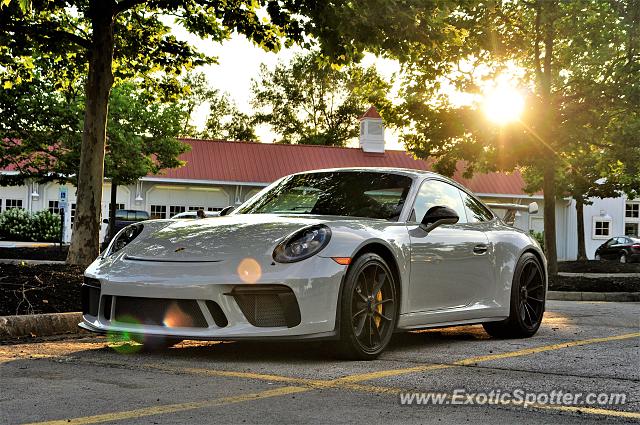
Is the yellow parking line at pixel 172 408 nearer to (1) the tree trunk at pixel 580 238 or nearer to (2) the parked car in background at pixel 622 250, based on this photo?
(1) the tree trunk at pixel 580 238

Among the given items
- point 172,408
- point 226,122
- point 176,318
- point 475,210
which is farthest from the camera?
point 226,122

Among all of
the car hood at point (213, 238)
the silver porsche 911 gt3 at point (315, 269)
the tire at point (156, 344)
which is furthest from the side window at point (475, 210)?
the tire at point (156, 344)

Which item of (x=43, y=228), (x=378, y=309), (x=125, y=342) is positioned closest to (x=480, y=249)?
(x=378, y=309)

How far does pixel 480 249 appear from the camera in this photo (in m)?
7.56

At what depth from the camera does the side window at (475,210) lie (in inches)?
313

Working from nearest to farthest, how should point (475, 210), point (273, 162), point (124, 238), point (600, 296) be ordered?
point (124, 238) < point (475, 210) < point (600, 296) < point (273, 162)

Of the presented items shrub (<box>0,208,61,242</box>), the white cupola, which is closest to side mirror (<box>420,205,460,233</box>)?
shrub (<box>0,208,61,242</box>)

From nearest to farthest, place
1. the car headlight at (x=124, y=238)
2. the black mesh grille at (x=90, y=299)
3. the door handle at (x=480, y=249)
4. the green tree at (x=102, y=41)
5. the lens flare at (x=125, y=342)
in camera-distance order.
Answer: the lens flare at (x=125, y=342) → the black mesh grille at (x=90, y=299) → the car headlight at (x=124, y=238) → the door handle at (x=480, y=249) → the green tree at (x=102, y=41)

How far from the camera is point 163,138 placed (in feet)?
114

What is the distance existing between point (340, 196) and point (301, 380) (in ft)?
7.34

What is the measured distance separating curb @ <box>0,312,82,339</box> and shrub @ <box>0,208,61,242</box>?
31.5 meters

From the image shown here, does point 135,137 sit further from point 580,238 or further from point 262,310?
point 262,310

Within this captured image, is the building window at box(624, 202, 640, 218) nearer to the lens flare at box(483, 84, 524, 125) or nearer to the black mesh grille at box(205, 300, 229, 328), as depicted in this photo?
the lens flare at box(483, 84, 524, 125)

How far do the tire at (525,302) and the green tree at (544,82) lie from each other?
11097 millimetres
